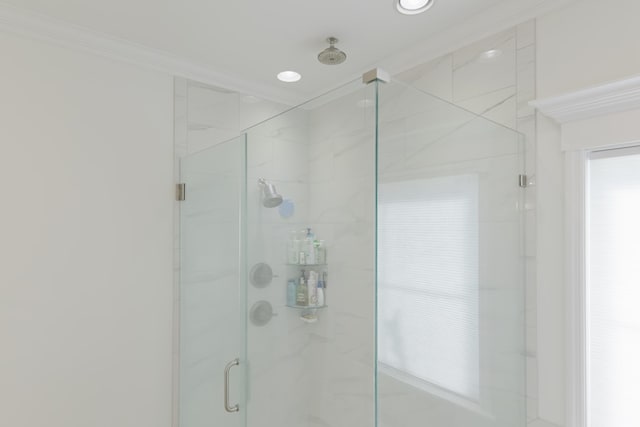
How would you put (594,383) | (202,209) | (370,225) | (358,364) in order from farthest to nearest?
1. (202,209)
2. (594,383)
3. (358,364)
4. (370,225)

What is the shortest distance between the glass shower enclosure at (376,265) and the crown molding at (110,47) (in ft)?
2.16

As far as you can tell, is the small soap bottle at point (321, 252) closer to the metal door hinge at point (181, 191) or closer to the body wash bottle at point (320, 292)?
the body wash bottle at point (320, 292)

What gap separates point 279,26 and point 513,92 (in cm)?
100

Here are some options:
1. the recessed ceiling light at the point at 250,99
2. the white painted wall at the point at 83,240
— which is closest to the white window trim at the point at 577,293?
the recessed ceiling light at the point at 250,99

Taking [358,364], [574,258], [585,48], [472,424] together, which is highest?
[585,48]

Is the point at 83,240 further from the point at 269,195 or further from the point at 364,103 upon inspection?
the point at 364,103

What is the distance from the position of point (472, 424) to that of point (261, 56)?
1836 mm

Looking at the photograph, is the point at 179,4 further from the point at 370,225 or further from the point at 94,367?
the point at 94,367

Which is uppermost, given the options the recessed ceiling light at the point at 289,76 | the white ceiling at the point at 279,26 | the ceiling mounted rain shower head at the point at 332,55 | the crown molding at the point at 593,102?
the white ceiling at the point at 279,26

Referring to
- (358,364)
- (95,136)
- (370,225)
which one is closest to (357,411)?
(358,364)

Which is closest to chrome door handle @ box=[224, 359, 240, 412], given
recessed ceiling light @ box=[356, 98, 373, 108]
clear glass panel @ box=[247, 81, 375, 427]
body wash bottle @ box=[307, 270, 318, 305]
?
clear glass panel @ box=[247, 81, 375, 427]

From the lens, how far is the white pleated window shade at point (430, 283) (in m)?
0.98

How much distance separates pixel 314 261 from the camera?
1219mm

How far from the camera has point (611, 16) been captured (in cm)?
122
